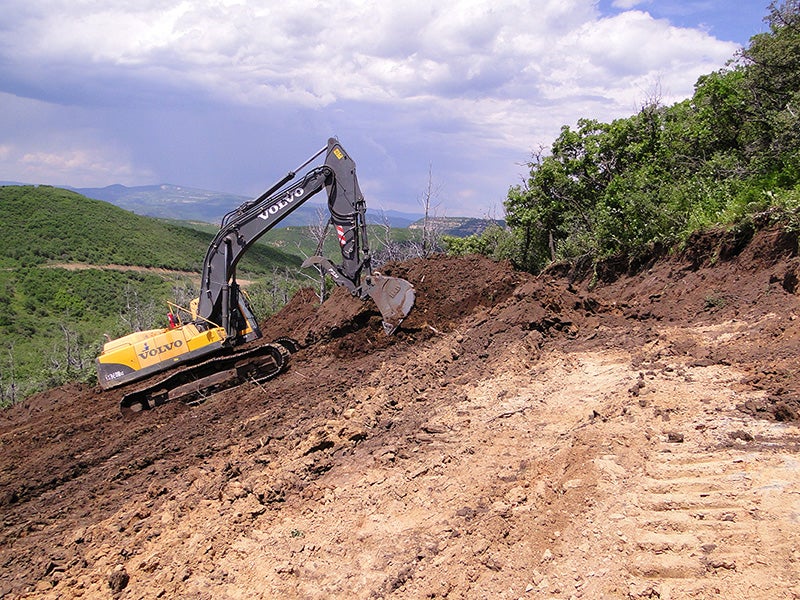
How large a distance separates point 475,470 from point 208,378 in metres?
6.24

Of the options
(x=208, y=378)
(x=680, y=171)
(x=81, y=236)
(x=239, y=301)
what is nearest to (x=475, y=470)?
(x=208, y=378)

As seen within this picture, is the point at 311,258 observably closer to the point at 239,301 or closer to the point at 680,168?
the point at 239,301

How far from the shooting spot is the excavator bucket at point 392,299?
10984 mm

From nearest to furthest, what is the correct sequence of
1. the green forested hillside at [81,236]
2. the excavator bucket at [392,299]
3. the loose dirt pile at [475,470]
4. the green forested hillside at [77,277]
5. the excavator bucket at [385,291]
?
the loose dirt pile at [475,470] < the excavator bucket at [385,291] < the excavator bucket at [392,299] < the green forested hillside at [77,277] < the green forested hillside at [81,236]

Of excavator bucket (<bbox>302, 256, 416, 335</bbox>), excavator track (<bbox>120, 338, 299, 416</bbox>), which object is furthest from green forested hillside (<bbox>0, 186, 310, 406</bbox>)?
excavator bucket (<bbox>302, 256, 416, 335</bbox>)

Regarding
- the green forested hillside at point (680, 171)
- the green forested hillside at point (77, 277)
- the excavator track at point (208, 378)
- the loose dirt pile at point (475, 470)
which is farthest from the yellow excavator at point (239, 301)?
the green forested hillside at point (77, 277)

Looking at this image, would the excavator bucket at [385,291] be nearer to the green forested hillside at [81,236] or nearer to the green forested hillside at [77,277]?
the green forested hillside at [77,277]

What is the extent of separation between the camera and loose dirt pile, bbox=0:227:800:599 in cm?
388

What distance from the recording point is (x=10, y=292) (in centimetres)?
5100

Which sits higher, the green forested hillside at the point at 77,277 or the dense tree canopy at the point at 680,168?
the dense tree canopy at the point at 680,168

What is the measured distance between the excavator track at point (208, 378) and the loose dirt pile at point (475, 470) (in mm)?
274

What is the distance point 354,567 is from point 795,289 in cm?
797

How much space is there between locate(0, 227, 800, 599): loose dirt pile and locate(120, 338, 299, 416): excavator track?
274mm

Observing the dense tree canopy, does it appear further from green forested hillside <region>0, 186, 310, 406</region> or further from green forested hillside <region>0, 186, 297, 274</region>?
green forested hillside <region>0, 186, 297, 274</region>
